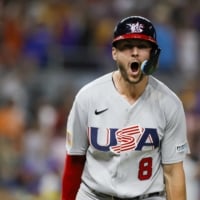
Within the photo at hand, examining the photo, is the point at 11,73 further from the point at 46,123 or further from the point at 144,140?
the point at 144,140

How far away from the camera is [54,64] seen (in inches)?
530

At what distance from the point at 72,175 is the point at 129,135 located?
21.6 inches

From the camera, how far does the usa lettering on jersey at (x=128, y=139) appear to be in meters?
5.90

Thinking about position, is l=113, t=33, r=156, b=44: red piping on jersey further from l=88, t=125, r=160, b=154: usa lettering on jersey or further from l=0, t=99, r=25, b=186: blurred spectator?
l=0, t=99, r=25, b=186: blurred spectator

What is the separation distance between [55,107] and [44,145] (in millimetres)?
1125

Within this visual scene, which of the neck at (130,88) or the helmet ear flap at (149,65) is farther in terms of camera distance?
the neck at (130,88)

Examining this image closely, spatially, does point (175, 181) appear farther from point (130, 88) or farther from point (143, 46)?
point (143, 46)

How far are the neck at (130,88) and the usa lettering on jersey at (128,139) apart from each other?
0.21 meters

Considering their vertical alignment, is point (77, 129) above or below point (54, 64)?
below

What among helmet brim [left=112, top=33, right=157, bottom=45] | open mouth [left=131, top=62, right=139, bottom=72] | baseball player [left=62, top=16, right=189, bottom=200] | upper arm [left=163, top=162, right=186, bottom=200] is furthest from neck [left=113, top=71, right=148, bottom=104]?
upper arm [left=163, top=162, right=186, bottom=200]

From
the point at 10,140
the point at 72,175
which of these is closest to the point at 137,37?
the point at 72,175

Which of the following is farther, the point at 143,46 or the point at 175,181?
the point at 175,181

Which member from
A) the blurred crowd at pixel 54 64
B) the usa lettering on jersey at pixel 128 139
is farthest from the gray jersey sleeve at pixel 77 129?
the blurred crowd at pixel 54 64

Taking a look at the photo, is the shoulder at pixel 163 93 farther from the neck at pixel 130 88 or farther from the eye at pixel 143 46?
the eye at pixel 143 46
